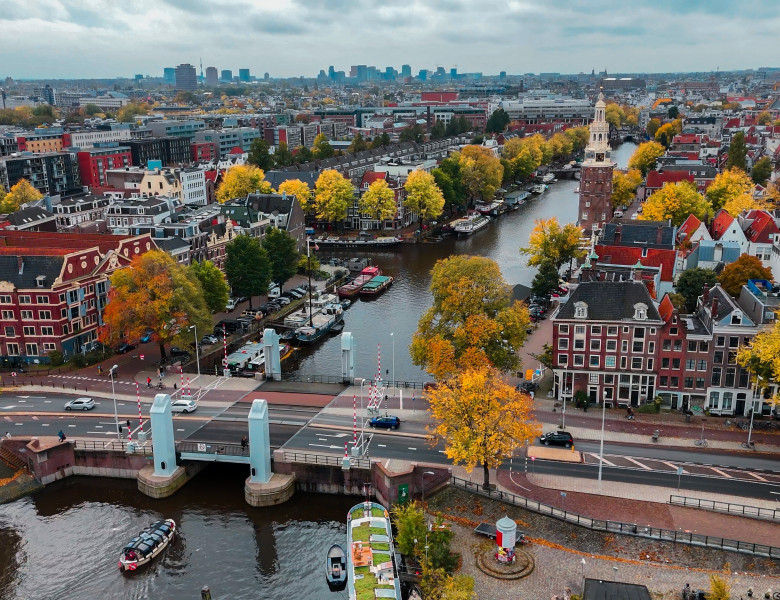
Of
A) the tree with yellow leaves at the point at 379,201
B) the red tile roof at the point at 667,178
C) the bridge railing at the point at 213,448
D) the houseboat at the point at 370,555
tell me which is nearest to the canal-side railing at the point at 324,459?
the bridge railing at the point at 213,448

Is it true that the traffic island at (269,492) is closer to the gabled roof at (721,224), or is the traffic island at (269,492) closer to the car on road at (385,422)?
the car on road at (385,422)

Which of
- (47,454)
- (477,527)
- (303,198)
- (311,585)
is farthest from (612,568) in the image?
(303,198)

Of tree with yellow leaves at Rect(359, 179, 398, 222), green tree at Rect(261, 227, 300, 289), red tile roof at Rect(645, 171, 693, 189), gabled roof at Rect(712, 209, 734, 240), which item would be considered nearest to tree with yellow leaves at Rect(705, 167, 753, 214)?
red tile roof at Rect(645, 171, 693, 189)

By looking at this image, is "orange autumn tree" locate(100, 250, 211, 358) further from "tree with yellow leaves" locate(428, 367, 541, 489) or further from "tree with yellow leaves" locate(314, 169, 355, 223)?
"tree with yellow leaves" locate(314, 169, 355, 223)

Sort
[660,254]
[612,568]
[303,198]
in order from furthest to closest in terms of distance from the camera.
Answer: [303,198], [660,254], [612,568]

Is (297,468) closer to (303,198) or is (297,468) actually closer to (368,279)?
(368,279)

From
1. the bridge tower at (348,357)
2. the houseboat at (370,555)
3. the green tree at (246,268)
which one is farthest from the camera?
the green tree at (246,268)

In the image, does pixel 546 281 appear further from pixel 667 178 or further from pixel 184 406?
pixel 667 178
